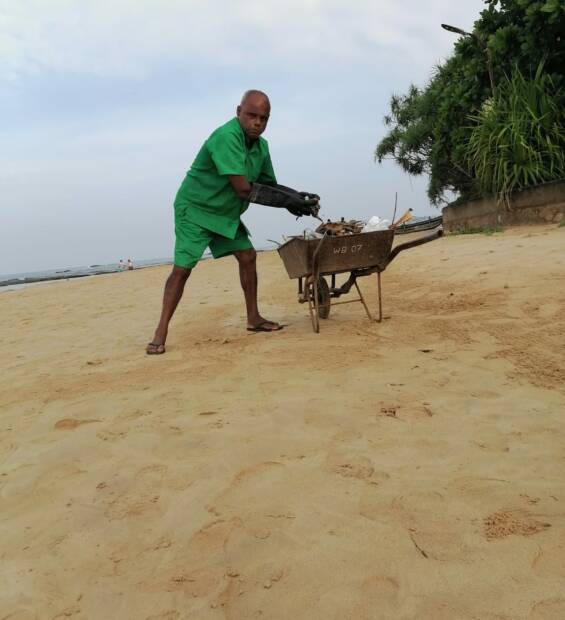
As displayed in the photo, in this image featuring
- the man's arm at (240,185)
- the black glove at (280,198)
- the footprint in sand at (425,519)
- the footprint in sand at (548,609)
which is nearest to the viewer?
the footprint in sand at (548,609)

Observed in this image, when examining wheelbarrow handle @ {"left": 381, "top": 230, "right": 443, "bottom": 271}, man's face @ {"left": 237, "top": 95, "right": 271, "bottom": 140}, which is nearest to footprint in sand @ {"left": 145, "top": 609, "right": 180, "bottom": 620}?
wheelbarrow handle @ {"left": 381, "top": 230, "right": 443, "bottom": 271}

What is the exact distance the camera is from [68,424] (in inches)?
90.5

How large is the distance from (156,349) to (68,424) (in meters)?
1.32

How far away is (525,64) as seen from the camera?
939 cm

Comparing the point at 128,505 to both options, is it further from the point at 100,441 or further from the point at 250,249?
the point at 250,249

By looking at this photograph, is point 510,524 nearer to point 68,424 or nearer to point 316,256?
point 68,424

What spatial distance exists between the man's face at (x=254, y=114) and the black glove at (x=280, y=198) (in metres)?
0.37

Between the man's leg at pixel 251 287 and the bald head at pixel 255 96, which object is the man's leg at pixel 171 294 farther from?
the bald head at pixel 255 96

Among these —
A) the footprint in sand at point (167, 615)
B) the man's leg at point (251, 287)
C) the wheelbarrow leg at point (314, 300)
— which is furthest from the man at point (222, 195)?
the footprint in sand at point (167, 615)

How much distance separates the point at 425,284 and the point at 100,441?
414cm

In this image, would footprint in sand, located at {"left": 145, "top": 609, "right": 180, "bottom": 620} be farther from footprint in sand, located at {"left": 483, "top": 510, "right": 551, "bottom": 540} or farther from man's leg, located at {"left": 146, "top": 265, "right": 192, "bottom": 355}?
man's leg, located at {"left": 146, "top": 265, "right": 192, "bottom": 355}

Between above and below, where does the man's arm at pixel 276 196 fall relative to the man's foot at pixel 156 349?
above

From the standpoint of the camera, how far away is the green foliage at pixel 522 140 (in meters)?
8.00

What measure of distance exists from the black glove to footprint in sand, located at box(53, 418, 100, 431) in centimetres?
196
